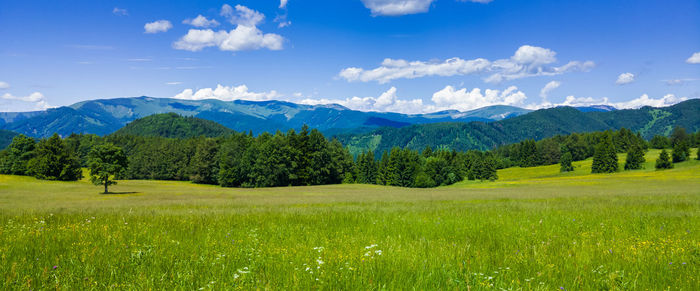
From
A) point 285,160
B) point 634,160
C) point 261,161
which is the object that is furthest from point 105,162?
point 634,160

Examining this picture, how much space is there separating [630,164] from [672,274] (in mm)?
131960

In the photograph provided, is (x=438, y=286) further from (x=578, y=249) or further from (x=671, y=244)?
(x=671, y=244)

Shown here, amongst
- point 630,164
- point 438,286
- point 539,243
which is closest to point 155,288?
point 438,286

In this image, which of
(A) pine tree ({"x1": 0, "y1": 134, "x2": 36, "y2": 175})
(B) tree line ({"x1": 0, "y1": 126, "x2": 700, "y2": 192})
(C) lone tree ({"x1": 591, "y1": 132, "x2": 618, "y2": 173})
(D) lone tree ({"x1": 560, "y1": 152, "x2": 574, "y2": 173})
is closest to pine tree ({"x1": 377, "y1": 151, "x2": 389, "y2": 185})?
(B) tree line ({"x1": 0, "y1": 126, "x2": 700, "y2": 192})

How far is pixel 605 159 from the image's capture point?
105375mm

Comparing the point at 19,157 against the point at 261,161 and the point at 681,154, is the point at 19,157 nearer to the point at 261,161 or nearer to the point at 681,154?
the point at 261,161

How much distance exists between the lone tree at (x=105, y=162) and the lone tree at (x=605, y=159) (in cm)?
12412

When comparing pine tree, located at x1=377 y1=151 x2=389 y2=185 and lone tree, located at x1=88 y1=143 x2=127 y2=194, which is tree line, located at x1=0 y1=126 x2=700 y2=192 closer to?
lone tree, located at x1=88 y1=143 x2=127 y2=194

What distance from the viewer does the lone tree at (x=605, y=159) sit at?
105m

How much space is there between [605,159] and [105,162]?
127m

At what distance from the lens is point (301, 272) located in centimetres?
433

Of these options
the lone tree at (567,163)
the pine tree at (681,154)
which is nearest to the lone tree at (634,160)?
the pine tree at (681,154)

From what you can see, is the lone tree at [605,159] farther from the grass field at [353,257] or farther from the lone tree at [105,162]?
the lone tree at [105,162]

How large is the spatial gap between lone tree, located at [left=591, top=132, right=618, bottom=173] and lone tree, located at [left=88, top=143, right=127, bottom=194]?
124 meters
